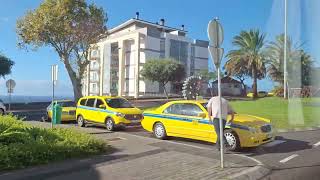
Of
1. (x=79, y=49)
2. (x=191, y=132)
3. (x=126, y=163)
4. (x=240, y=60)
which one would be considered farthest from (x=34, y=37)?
(x=240, y=60)

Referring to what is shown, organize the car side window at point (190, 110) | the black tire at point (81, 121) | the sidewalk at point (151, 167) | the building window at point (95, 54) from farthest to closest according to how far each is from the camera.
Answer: the building window at point (95, 54), the black tire at point (81, 121), the car side window at point (190, 110), the sidewalk at point (151, 167)

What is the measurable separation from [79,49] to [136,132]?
22048 millimetres

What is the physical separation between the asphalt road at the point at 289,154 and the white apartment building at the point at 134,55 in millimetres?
64011

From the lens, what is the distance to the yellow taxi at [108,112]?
711 inches

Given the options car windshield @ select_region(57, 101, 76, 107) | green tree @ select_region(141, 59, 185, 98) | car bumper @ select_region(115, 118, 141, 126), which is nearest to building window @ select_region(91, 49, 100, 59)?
green tree @ select_region(141, 59, 185, 98)

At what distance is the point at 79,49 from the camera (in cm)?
3816

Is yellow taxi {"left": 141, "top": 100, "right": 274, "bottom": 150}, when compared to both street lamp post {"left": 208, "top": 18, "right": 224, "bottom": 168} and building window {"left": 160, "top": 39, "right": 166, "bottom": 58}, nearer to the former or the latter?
street lamp post {"left": 208, "top": 18, "right": 224, "bottom": 168}

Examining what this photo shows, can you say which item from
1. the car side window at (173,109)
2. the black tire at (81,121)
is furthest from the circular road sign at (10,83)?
the car side window at (173,109)

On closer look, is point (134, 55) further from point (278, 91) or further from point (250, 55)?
point (278, 91)

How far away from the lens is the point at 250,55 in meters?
62.3

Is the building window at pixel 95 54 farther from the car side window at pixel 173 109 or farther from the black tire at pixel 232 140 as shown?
the black tire at pixel 232 140

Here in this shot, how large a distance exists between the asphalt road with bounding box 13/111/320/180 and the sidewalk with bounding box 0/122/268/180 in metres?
0.52

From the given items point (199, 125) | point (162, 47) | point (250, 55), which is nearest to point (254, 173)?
point (199, 125)

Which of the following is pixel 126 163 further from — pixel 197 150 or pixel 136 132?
pixel 136 132
